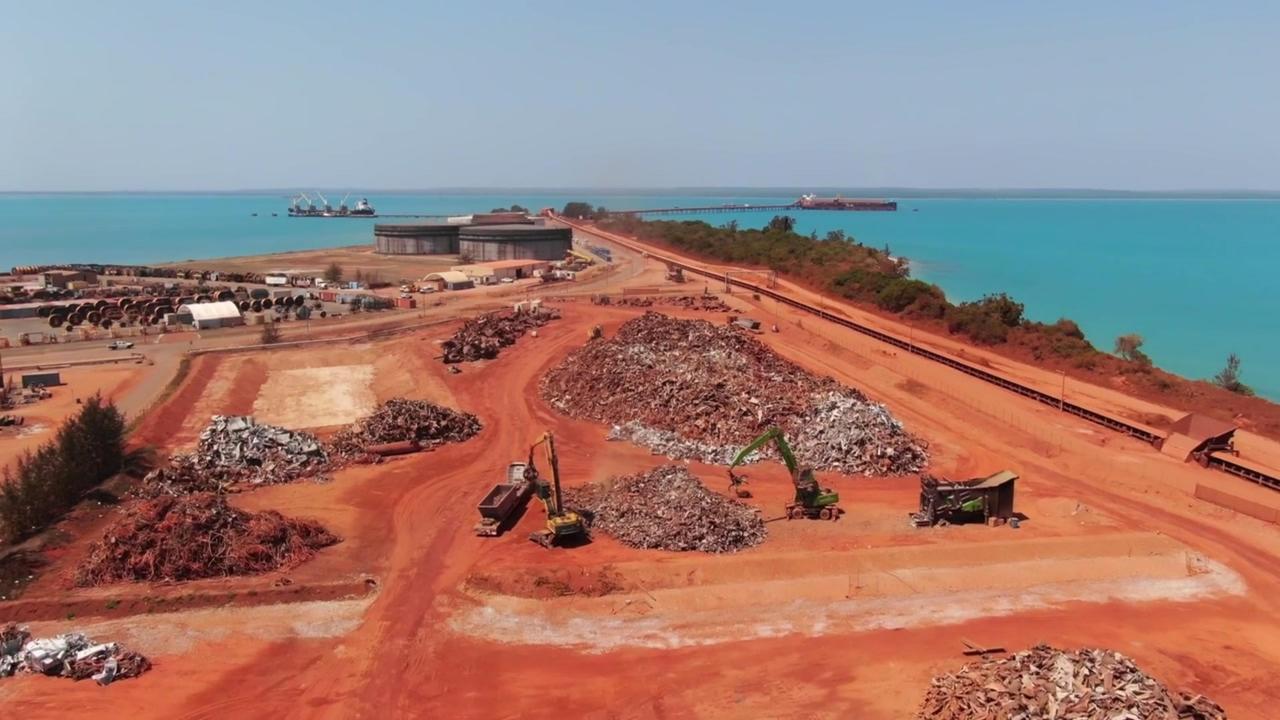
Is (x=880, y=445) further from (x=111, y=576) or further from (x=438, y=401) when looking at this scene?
(x=111, y=576)

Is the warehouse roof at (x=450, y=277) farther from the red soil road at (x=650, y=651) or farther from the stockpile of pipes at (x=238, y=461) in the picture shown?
the red soil road at (x=650, y=651)

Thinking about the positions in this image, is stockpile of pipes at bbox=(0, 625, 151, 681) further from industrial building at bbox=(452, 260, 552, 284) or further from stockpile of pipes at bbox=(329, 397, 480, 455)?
industrial building at bbox=(452, 260, 552, 284)

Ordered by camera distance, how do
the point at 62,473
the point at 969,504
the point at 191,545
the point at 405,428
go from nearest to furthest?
the point at 191,545
the point at 969,504
the point at 62,473
the point at 405,428

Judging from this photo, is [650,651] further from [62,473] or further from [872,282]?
[872,282]

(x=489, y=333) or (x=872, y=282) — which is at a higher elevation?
(x=872, y=282)

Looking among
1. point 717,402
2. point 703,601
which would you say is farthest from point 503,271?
point 703,601

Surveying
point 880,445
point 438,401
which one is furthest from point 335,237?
point 880,445
